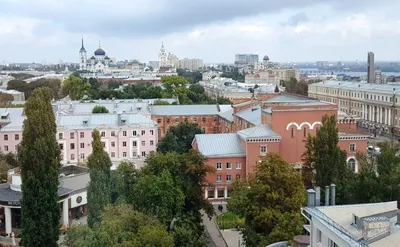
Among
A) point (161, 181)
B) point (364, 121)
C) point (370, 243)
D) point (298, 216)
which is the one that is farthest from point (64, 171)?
point (364, 121)

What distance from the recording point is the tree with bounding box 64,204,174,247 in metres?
21.9

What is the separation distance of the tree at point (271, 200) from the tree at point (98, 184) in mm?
8002

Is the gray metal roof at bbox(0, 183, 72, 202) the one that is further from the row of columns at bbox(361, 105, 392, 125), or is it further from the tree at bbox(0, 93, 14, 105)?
the row of columns at bbox(361, 105, 392, 125)

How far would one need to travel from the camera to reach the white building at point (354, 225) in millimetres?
14227

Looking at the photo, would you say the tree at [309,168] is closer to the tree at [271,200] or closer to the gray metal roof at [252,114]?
the tree at [271,200]

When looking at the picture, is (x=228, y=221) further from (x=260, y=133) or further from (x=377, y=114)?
(x=377, y=114)

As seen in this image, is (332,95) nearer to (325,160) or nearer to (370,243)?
(325,160)

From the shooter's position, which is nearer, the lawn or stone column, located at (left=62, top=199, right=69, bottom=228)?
the lawn

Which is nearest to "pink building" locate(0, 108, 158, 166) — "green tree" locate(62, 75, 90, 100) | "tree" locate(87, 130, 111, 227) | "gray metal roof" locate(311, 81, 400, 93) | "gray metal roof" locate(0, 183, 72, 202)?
"gray metal roof" locate(0, 183, 72, 202)

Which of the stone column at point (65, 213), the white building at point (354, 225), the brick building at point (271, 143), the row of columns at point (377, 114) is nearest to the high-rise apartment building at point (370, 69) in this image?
the row of columns at point (377, 114)

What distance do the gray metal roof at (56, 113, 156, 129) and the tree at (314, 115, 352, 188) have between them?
26520 millimetres

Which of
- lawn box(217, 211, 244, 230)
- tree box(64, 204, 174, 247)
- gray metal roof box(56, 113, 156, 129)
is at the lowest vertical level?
lawn box(217, 211, 244, 230)

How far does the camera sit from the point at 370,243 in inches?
555

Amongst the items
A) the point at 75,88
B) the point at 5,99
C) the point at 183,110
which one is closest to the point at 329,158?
the point at 183,110
